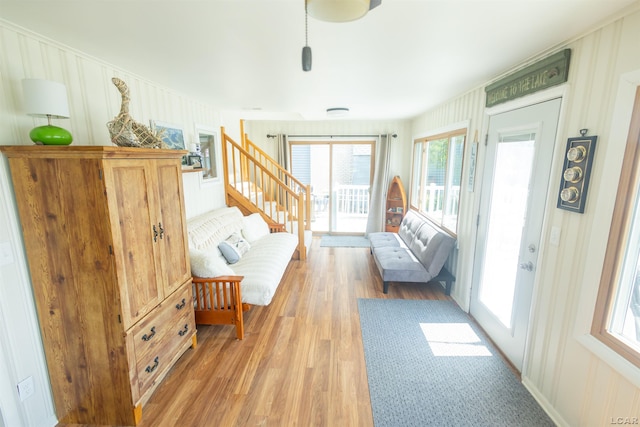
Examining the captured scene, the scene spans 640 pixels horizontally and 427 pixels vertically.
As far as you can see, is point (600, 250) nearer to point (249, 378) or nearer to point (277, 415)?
point (277, 415)

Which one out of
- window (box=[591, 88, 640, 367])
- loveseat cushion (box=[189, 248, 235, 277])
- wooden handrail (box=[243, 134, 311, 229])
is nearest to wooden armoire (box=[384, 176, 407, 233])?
wooden handrail (box=[243, 134, 311, 229])

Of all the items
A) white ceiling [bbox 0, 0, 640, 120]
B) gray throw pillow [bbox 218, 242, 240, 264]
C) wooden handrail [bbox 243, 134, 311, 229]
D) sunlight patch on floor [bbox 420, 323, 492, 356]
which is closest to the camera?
white ceiling [bbox 0, 0, 640, 120]

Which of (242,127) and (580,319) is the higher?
(242,127)

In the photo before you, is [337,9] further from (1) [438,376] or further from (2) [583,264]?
(1) [438,376]

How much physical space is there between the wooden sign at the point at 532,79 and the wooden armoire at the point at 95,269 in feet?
8.79

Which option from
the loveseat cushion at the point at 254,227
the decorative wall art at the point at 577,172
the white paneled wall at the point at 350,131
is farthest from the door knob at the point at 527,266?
the white paneled wall at the point at 350,131

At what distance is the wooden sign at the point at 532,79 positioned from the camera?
5.73 ft

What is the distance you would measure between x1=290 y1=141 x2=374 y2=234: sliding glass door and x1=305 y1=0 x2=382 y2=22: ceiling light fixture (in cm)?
477

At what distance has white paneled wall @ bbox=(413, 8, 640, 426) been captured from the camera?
1409 millimetres

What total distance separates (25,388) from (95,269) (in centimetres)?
81

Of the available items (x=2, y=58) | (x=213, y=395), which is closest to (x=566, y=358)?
(x=213, y=395)

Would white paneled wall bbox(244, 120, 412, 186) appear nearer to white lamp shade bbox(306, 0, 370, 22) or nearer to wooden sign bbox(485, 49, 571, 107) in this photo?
wooden sign bbox(485, 49, 571, 107)

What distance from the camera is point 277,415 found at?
1819 mm

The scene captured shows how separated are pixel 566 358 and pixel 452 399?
750 mm
